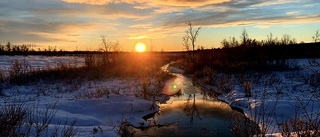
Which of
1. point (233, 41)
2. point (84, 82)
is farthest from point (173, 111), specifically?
point (233, 41)

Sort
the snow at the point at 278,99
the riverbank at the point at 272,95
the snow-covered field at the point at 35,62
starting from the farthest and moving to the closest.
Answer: the snow-covered field at the point at 35,62, the snow at the point at 278,99, the riverbank at the point at 272,95

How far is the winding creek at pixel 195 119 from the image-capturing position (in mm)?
7938

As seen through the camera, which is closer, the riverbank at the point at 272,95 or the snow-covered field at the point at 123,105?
the snow-covered field at the point at 123,105

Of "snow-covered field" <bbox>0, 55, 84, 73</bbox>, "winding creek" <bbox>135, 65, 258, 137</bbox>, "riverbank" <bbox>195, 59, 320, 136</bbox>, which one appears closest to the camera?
"winding creek" <bbox>135, 65, 258, 137</bbox>

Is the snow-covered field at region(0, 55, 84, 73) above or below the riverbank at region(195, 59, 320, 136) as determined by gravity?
above

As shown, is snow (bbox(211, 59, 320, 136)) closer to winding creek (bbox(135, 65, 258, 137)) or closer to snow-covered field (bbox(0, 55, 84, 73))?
winding creek (bbox(135, 65, 258, 137))

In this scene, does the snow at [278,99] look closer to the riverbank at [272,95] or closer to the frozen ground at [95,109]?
the riverbank at [272,95]

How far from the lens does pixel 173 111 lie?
1082cm

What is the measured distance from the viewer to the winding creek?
7.94 m

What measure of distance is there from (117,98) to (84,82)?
18.2 ft

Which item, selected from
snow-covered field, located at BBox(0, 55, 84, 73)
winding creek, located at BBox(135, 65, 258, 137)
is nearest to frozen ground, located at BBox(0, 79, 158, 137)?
winding creek, located at BBox(135, 65, 258, 137)

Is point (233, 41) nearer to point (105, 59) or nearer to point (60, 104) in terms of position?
point (105, 59)

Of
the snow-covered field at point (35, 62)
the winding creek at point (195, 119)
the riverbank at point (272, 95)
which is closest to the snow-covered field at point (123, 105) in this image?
the riverbank at point (272, 95)

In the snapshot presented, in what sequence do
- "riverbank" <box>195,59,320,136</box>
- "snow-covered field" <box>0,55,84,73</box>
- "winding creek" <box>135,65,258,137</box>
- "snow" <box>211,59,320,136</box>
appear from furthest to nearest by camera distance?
1. "snow-covered field" <box>0,55,84,73</box>
2. "snow" <box>211,59,320,136</box>
3. "riverbank" <box>195,59,320,136</box>
4. "winding creek" <box>135,65,258,137</box>
